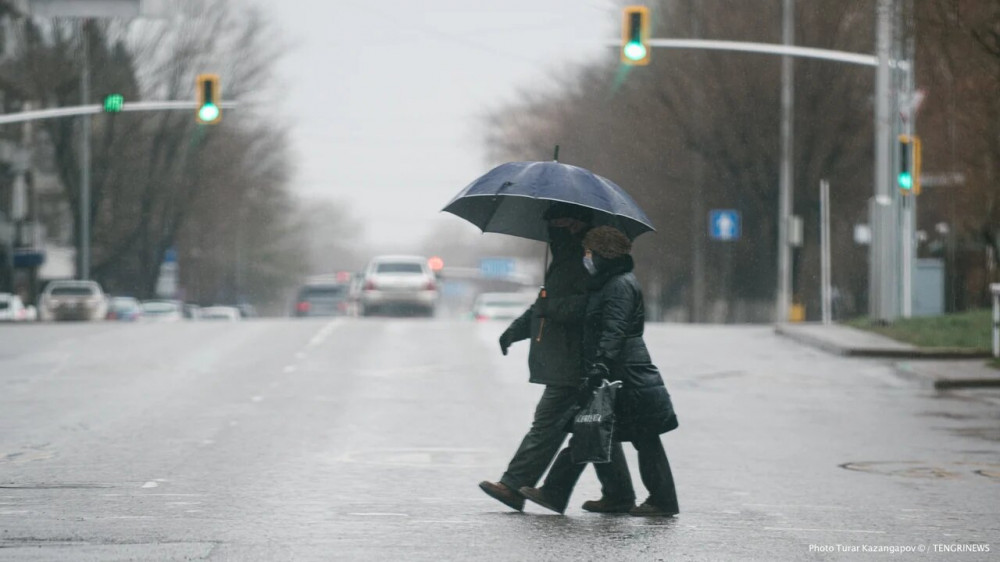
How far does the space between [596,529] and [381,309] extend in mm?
35168

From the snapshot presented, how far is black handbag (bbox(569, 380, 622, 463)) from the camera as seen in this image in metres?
9.19

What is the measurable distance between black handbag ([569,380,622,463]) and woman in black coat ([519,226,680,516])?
142 millimetres

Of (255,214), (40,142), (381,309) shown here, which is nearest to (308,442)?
(381,309)

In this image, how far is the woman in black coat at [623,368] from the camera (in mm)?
9320

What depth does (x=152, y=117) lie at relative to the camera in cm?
6391

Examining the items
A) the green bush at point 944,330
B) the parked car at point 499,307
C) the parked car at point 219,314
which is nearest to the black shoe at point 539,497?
the green bush at point 944,330

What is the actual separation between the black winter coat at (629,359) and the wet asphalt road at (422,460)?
0.57 metres

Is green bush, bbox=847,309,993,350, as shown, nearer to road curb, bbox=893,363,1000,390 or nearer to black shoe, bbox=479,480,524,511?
road curb, bbox=893,363,1000,390

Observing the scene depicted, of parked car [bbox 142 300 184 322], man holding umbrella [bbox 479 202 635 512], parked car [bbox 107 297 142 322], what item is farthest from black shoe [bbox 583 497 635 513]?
parked car [bbox 142 300 184 322]

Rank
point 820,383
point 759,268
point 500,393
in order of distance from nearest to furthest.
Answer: point 500,393 < point 820,383 < point 759,268

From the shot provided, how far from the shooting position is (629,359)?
9383mm

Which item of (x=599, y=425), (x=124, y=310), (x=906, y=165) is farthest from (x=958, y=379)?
(x=124, y=310)

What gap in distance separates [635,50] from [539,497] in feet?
54.6

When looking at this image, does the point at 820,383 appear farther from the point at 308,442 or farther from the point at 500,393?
the point at 308,442
